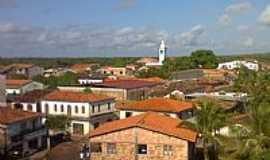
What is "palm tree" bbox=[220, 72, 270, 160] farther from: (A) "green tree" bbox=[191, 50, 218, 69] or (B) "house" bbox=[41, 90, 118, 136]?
(A) "green tree" bbox=[191, 50, 218, 69]

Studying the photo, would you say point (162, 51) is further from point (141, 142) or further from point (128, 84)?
point (141, 142)

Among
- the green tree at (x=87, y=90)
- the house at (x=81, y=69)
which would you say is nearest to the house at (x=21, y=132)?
the green tree at (x=87, y=90)

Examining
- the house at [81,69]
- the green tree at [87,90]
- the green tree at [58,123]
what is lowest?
the green tree at [58,123]

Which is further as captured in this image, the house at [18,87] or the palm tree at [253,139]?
the house at [18,87]

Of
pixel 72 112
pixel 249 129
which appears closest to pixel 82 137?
pixel 72 112

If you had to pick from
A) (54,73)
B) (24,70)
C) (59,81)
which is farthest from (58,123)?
(54,73)

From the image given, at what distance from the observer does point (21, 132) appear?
42375 mm

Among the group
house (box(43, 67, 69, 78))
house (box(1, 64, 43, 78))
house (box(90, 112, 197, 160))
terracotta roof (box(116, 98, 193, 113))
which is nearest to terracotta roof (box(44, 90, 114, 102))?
terracotta roof (box(116, 98, 193, 113))

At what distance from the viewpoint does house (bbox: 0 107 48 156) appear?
40375 millimetres

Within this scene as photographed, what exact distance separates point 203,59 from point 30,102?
58.3 metres

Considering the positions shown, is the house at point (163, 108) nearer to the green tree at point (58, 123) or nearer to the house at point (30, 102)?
the green tree at point (58, 123)

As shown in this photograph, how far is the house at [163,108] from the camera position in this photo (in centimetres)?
4472

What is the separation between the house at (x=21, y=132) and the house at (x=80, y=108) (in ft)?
20.7

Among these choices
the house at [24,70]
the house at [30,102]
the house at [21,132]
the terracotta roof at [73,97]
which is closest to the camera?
the house at [21,132]
